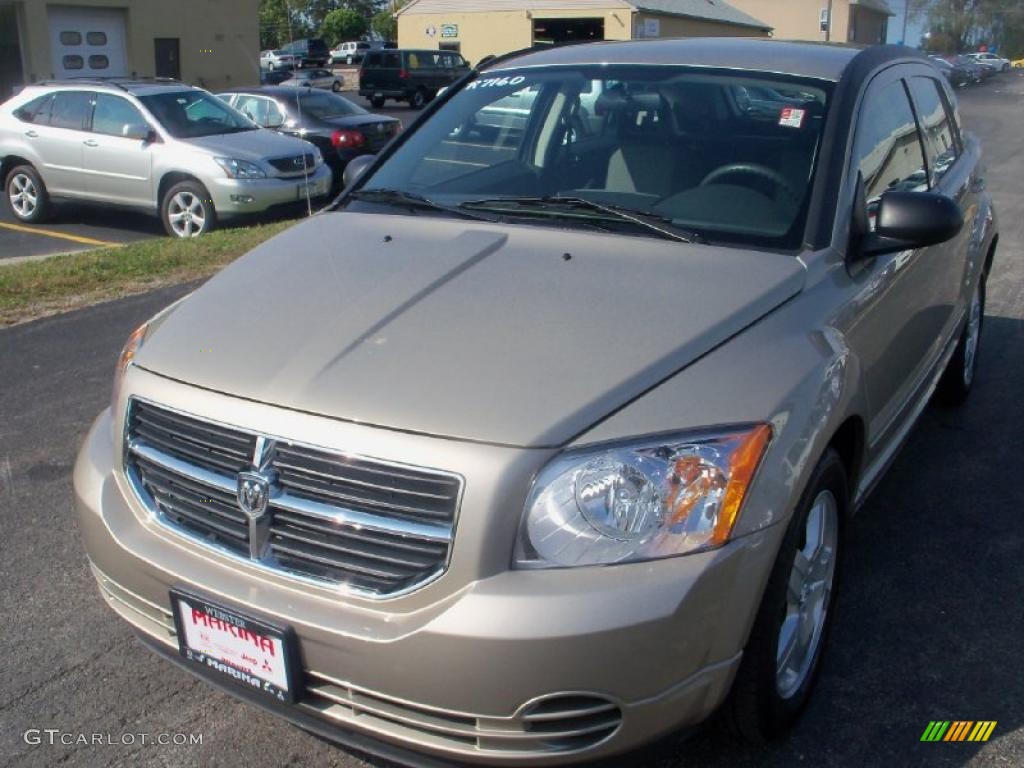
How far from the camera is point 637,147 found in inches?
148

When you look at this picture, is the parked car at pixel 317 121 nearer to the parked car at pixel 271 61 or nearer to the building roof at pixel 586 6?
the parked car at pixel 271 61

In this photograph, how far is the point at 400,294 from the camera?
3002 millimetres

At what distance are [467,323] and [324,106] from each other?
44.6 feet

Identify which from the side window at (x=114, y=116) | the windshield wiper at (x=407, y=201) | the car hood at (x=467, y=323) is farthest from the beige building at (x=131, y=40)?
the car hood at (x=467, y=323)

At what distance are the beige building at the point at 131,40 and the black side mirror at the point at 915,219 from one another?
24355mm

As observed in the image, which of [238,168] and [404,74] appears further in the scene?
[404,74]

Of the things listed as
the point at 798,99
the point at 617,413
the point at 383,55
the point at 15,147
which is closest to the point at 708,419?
the point at 617,413

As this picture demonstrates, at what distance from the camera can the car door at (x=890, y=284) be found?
133 inches

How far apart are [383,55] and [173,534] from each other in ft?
121

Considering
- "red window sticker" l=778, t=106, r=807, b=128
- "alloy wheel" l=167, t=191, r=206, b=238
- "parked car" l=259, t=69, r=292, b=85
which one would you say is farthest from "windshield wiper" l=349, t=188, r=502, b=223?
"parked car" l=259, t=69, r=292, b=85

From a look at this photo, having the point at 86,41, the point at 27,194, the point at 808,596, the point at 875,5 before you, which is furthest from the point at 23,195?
the point at 875,5

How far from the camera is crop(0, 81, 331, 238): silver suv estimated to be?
11.4 meters

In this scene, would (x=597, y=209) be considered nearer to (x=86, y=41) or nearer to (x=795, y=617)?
(x=795, y=617)

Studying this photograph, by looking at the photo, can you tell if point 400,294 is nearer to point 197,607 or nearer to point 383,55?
point 197,607
